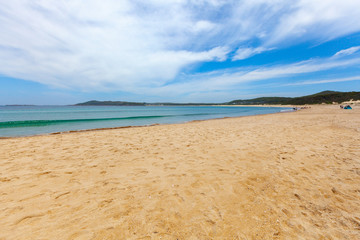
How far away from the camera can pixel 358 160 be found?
5.58 metres

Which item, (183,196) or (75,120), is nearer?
(183,196)

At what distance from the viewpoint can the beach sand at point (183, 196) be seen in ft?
8.96

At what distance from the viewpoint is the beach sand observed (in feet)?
8.96

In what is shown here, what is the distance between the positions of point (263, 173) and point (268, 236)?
252 cm

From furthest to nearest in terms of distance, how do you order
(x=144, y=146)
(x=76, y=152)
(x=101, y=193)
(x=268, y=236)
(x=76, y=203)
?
(x=144, y=146) → (x=76, y=152) → (x=101, y=193) → (x=76, y=203) → (x=268, y=236)

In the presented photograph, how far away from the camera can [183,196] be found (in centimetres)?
375

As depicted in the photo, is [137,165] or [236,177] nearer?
[236,177]

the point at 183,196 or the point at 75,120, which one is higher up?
the point at 75,120

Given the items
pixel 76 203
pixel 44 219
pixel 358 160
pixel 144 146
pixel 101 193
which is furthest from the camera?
pixel 144 146

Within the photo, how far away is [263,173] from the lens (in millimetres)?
4809

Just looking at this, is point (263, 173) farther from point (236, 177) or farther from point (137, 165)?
point (137, 165)

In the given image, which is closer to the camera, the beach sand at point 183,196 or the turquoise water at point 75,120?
the beach sand at point 183,196

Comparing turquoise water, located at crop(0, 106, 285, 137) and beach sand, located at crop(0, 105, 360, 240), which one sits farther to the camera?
turquoise water, located at crop(0, 106, 285, 137)

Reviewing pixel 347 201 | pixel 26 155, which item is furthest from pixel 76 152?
pixel 347 201
